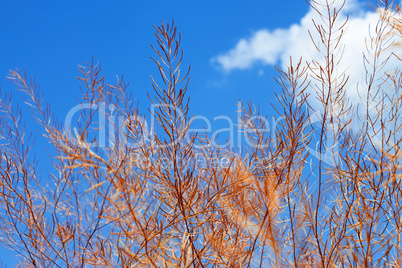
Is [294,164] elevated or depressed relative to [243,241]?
elevated

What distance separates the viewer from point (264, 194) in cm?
192

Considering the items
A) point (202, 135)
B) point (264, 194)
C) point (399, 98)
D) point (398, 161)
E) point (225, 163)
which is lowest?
point (264, 194)

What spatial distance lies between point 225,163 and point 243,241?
0.45 metres

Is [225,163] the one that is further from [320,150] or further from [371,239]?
[371,239]

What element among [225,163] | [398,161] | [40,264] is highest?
[225,163]

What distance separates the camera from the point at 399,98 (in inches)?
85.8

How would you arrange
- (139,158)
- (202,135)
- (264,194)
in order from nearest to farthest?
(139,158) → (264,194) → (202,135)

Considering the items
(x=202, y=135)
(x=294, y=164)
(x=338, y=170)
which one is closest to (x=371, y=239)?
(x=338, y=170)

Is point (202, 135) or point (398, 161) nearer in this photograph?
point (398, 161)

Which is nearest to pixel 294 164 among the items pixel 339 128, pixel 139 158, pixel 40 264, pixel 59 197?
pixel 339 128

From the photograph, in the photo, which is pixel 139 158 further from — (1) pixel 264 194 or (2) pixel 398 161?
(2) pixel 398 161

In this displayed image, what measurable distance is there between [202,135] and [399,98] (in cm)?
103

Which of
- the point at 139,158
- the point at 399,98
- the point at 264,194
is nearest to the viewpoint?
the point at 139,158

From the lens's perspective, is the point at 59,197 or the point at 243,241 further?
the point at 59,197
